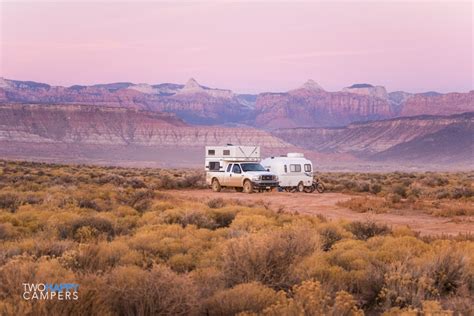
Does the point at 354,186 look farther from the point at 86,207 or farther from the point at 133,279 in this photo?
the point at 133,279

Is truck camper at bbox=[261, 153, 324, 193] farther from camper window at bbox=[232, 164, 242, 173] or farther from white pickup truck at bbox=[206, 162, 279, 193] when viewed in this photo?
camper window at bbox=[232, 164, 242, 173]

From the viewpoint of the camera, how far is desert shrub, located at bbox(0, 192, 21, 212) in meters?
16.5

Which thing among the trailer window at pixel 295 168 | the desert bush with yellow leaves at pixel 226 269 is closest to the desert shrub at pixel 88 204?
the desert bush with yellow leaves at pixel 226 269

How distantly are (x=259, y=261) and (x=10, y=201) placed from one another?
11.9 metres

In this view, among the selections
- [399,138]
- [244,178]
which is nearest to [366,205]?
[244,178]

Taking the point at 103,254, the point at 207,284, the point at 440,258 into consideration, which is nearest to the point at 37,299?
the point at 207,284

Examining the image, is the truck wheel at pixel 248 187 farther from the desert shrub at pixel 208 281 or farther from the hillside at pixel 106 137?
the hillside at pixel 106 137

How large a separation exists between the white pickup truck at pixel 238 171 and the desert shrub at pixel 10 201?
13.4 meters

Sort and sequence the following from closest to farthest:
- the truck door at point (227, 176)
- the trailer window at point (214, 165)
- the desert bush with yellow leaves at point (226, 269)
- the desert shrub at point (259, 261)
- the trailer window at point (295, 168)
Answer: the desert bush with yellow leaves at point (226, 269)
the desert shrub at point (259, 261)
the truck door at point (227, 176)
the trailer window at point (295, 168)
the trailer window at point (214, 165)

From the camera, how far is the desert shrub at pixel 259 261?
7680 mm

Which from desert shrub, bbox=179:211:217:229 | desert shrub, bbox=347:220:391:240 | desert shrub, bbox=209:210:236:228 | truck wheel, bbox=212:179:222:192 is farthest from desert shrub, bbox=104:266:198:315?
truck wheel, bbox=212:179:222:192

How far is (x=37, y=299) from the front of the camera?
541 centimetres

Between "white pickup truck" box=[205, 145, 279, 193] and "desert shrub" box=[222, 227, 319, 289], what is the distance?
20.1 m

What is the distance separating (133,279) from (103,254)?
221cm
